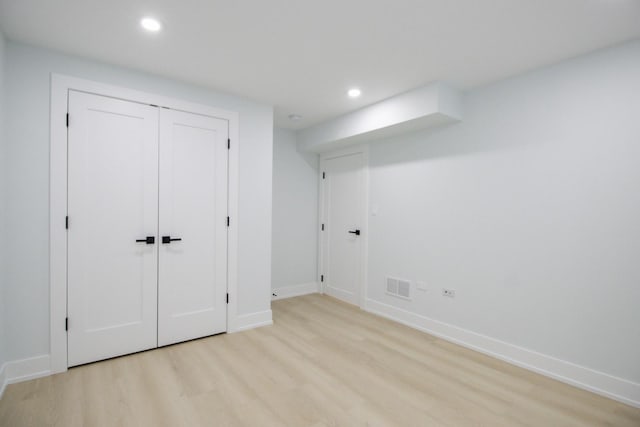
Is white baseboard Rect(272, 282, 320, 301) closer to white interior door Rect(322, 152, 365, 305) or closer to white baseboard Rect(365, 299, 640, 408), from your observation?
white interior door Rect(322, 152, 365, 305)

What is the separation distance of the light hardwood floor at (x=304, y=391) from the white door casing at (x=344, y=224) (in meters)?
1.42

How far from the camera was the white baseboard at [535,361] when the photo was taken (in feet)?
7.34

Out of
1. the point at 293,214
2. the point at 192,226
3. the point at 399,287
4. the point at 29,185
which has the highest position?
the point at 29,185

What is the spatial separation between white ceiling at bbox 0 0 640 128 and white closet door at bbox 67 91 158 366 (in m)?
0.54

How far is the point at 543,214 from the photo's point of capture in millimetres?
2648

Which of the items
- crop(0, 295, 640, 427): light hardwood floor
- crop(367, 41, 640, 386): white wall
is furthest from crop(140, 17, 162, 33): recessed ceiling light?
crop(367, 41, 640, 386): white wall

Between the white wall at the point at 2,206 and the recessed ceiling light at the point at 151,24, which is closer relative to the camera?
the recessed ceiling light at the point at 151,24

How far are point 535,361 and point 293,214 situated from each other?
3424 millimetres

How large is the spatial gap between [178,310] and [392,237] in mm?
2549

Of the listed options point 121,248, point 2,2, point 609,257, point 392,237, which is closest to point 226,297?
point 121,248

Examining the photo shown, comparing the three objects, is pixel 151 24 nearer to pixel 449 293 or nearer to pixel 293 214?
pixel 293 214

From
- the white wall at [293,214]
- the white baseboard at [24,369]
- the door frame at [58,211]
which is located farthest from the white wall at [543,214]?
the white baseboard at [24,369]

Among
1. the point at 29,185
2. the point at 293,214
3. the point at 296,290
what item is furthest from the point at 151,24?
the point at 296,290

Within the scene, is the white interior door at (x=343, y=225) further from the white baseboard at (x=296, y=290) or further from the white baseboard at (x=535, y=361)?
the white baseboard at (x=535, y=361)
